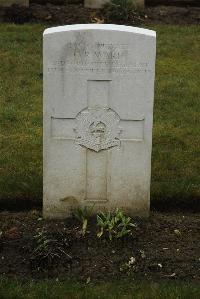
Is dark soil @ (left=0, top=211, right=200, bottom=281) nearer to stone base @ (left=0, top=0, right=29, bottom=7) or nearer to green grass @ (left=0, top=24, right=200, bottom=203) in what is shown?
green grass @ (left=0, top=24, right=200, bottom=203)

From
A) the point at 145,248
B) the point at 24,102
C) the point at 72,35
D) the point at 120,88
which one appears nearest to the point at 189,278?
the point at 145,248

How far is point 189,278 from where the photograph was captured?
5152 mm

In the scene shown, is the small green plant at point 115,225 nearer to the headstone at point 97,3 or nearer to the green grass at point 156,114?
the green grass at point 156,114

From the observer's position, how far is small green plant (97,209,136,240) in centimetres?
555

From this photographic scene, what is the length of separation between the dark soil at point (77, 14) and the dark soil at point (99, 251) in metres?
6.35

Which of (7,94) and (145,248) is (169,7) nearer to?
(7,94)

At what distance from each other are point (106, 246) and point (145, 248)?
0.95 ft

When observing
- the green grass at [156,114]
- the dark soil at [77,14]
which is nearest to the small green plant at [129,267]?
A: the green grass at [156,114]

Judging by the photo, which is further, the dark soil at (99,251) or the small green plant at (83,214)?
the small green plant at (83,214)

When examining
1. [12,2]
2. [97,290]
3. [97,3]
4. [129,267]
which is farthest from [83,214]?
[12,2]

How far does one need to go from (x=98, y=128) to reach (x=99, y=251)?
0.96 meters

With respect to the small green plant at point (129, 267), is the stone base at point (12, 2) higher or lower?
higher

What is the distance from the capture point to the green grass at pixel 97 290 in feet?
15.9

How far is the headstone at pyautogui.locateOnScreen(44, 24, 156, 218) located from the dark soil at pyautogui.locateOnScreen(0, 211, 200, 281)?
0.22 m
